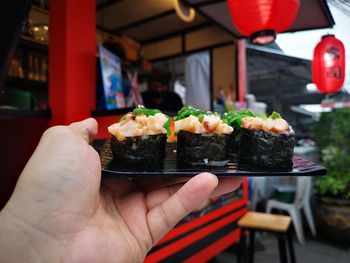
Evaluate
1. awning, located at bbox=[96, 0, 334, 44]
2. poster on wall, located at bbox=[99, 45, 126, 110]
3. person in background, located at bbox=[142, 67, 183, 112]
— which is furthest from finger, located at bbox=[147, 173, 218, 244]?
awning, located at bbox=[96, 0, 334, 44]

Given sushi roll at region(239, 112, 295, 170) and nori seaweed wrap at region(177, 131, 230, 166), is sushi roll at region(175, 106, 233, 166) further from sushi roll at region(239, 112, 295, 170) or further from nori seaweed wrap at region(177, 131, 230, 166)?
sushi roll at region(239, 112, 295, 170)

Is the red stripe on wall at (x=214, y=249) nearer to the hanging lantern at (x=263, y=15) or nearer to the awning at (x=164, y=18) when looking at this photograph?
the hanging lantern at (x=263, y=15)

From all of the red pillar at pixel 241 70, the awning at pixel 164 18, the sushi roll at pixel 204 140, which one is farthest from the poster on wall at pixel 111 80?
the red pillar at pixel 241 70

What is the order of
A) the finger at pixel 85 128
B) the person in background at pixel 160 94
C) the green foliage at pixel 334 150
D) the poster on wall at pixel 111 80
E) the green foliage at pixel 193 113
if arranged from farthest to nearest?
1. the green foliage at pixel 334 150
2. the person in background at pixel 160 94
3. the poster on wall at pixel 111 80
4. the green foliage at pixel 193 113
5. the finger at pixel 85 128

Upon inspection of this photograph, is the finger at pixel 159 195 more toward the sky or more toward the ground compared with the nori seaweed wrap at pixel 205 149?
more toward the ground

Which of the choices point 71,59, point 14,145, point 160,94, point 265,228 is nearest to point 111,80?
point 71,59

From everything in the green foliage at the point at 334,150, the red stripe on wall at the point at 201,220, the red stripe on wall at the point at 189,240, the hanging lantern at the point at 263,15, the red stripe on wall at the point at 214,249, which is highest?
the hanging lantern at the point at 263,15

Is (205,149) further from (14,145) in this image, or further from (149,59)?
(149,59)

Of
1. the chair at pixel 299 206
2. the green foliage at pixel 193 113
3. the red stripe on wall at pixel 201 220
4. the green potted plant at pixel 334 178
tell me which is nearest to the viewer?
Answer: the green foliage at pixel 193 113

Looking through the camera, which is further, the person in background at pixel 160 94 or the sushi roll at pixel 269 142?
the person in background at pixel 160 94
